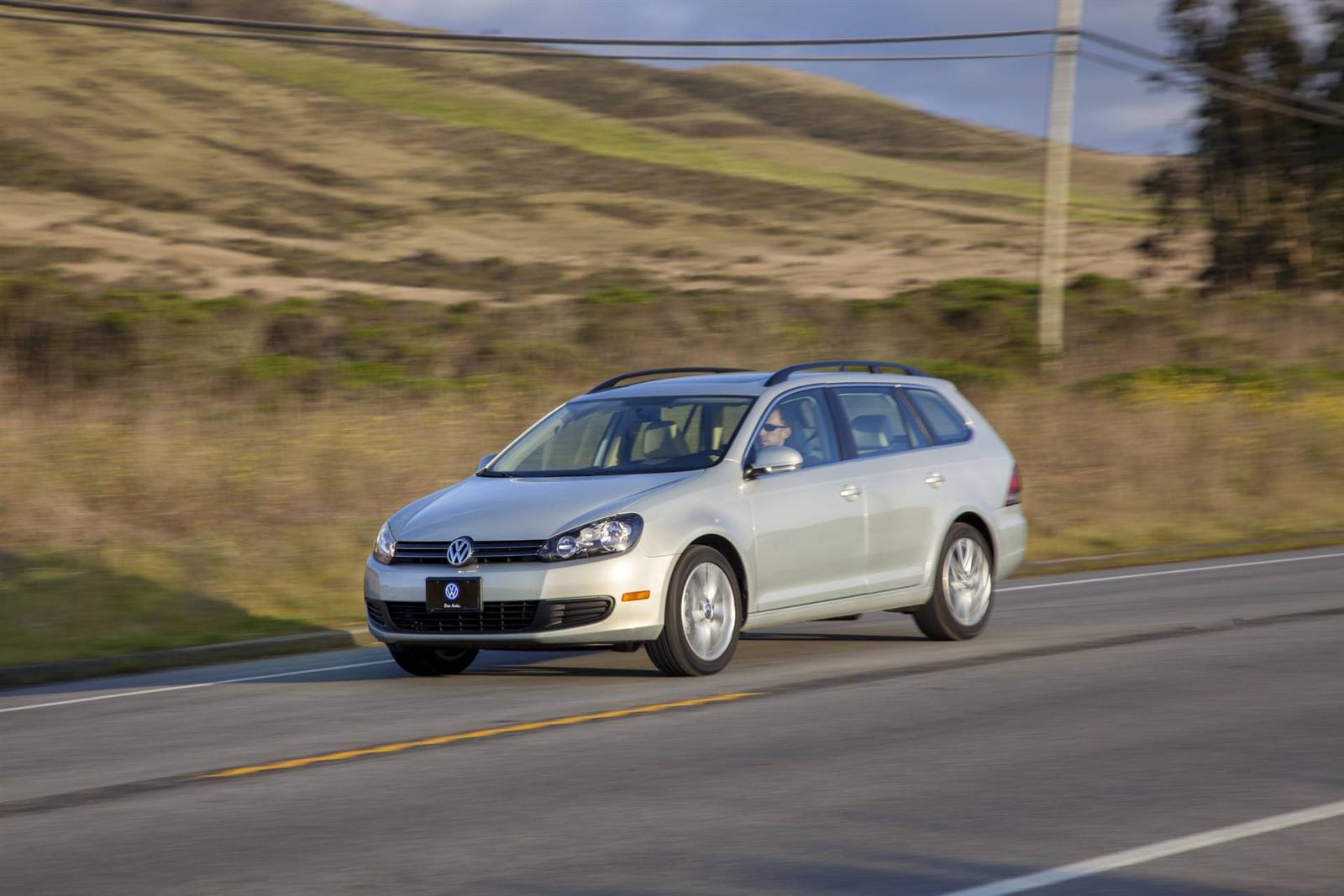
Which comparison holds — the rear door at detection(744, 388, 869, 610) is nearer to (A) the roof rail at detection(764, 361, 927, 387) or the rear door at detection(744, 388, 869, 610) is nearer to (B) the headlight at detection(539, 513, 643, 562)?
(A) the roof rail at detection(764, 361, 927, 387)

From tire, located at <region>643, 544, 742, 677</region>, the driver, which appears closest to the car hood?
tire, located at <region>643, 544, 742, 677</region>

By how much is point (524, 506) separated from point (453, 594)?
2.05 feet

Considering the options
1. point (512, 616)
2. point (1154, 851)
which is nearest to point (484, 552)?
point (512, 616)

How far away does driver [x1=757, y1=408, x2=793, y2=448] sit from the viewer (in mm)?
11211

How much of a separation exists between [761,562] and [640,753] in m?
2.82

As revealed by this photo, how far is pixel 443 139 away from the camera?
77250 millimetres

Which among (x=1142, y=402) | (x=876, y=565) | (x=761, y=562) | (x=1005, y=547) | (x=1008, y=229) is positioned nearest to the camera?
(x=761, y=562)

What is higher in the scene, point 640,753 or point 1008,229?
point 1008,229

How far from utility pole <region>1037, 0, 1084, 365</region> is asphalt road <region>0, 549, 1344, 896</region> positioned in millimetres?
15796

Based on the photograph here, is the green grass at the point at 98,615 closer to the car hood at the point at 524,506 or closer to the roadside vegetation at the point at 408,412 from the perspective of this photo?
the roadside vegetation at the point at 408,412

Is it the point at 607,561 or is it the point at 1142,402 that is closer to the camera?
the point at 607,561

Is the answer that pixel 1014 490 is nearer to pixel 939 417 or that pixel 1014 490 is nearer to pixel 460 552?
pixel 939 417

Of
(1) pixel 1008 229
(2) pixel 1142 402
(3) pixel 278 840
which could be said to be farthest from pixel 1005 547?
(1) pixel 1008 229

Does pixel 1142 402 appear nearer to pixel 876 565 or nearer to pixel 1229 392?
pixel 1229 392
